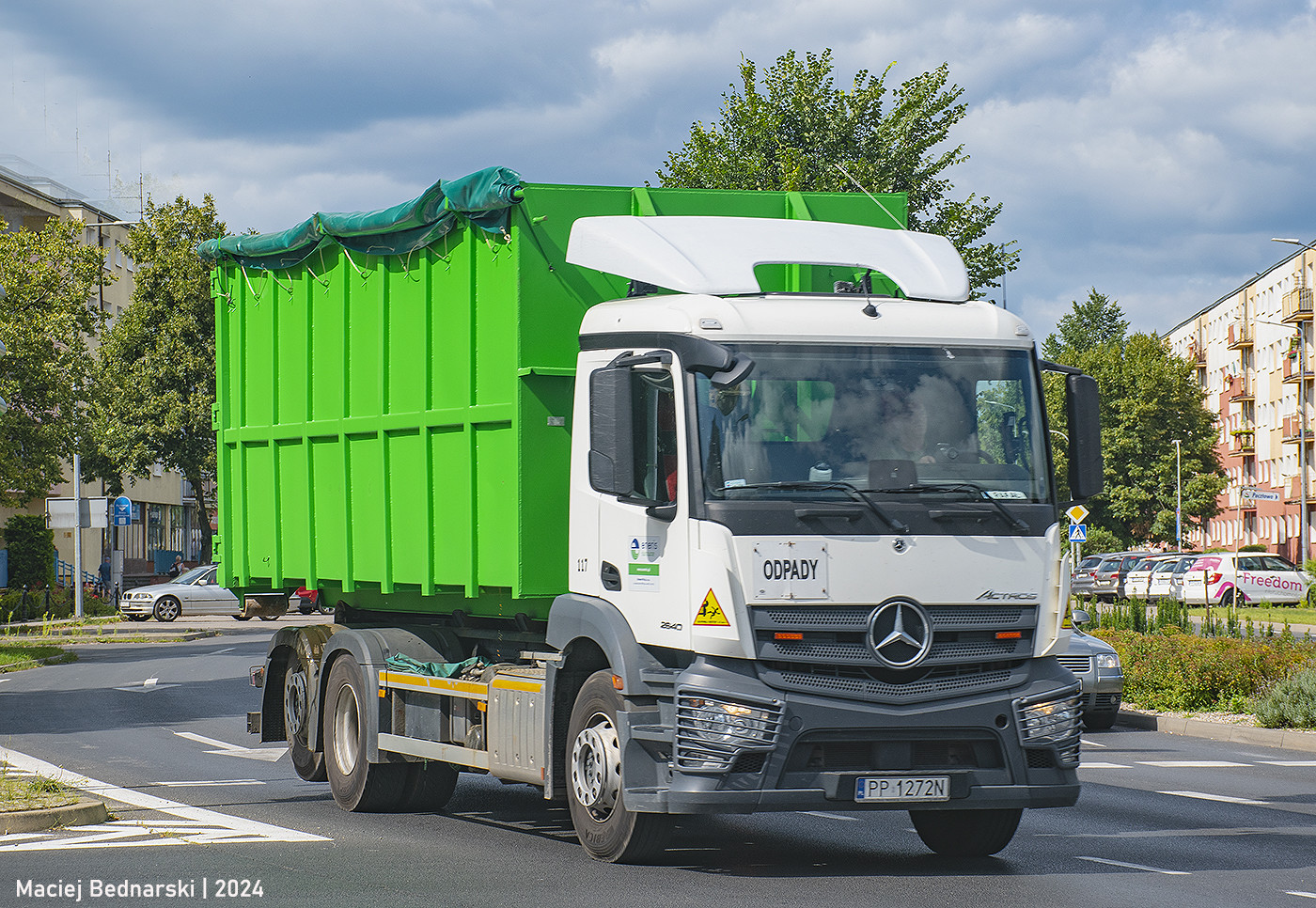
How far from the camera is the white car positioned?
1959 inches

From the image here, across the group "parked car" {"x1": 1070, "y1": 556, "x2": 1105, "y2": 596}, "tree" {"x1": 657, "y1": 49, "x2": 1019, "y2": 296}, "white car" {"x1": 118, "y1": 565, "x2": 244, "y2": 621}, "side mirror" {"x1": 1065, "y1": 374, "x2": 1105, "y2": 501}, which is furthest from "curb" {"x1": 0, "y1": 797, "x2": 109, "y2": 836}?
"parked car" {"x1": 1070, "y1": 556, "x2": 1105, "y2": 596}

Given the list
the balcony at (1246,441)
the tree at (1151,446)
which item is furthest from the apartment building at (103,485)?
the balcony at (1246,441)

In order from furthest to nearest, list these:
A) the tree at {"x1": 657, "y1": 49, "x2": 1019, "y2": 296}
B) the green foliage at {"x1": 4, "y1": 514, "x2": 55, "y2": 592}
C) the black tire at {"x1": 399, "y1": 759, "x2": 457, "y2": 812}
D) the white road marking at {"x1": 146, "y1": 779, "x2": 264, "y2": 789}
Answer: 1. the green foliage at {"x1": 4, "y1": 514, "x2": 55, "y2": 592}
2. the tree at {"x1": 657, "y1": 49, "x2": 1019, "y2": 296}
3. the white road marking at {"x1": 146, "y1": 779, "x2": 264, "y2": 789}
4. the black tire at {"x1": 399, "y1": 759, "x2": 457, "y2": 812}

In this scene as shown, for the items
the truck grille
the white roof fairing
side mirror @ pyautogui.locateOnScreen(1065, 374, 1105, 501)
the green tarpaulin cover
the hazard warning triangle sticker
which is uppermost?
the green tarpaulin cover

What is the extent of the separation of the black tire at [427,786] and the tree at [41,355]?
26.6m

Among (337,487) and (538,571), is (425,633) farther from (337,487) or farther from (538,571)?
(538,571)

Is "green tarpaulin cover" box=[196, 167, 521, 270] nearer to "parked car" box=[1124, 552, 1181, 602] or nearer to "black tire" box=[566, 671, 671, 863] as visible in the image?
"black tire" box=[566, 671, 671, 863]

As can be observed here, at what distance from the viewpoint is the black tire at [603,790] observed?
355 inches

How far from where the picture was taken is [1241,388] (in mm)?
106875

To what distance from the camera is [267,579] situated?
14.0 metres

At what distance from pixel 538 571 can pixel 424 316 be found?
224cm

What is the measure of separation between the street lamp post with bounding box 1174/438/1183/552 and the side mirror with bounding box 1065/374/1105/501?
246 feet

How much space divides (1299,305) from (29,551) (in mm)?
61749

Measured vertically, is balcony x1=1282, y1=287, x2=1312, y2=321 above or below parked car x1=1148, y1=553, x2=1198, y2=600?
above
